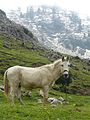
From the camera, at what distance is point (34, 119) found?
21.4 metres

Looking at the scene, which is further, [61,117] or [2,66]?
[2,66]

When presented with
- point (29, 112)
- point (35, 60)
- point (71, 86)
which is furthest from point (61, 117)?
point (35, 60)

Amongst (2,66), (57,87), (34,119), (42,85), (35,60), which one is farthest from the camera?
(35,60)

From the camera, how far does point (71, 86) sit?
4909 inches

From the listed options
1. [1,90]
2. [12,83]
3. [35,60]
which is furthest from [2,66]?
[12,83]

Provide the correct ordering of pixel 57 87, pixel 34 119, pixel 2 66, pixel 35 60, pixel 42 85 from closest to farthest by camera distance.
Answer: pixel 34 119 → pixel 42 85 → pixel 57 87 → pixel 2 66 → pixel 35 60

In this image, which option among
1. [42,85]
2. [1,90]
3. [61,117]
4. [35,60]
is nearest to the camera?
[61,117]

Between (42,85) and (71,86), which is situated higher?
(42,85)

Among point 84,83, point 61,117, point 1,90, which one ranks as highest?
point 61,117

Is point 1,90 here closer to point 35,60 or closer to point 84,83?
point 84,83

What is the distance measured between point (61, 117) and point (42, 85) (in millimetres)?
5915

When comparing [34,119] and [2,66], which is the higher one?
[34,119]

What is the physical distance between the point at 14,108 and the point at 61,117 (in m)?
3.48

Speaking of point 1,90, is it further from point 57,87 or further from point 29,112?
point 57,87
